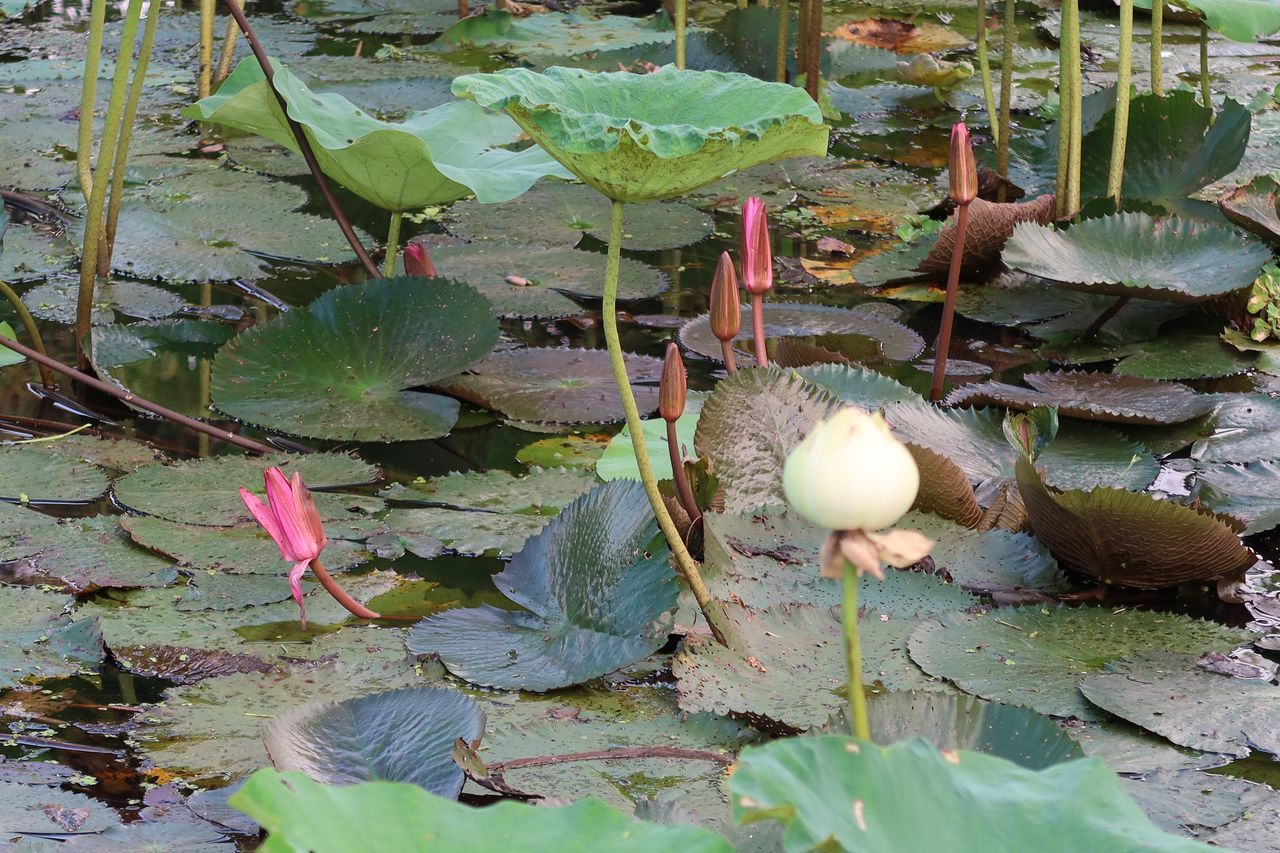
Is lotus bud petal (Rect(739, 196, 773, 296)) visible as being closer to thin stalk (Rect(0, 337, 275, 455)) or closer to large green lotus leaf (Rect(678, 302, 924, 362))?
large green lotus leaf (Rect(678, 302, 924, 362))

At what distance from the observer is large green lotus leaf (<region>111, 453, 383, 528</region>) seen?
1929mm

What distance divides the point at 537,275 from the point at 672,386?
157 cm

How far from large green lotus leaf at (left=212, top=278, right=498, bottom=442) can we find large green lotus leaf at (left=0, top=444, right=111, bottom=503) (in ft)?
1.00

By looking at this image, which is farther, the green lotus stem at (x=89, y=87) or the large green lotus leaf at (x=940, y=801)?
the green lotus stem at (x=89, y=87)

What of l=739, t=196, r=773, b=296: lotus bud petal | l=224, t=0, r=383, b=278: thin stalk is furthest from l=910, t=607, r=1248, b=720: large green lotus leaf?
l=224, t=0, r=383, b=278: thin stalk

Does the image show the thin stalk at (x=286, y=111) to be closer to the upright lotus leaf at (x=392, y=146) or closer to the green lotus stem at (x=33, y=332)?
the upright lotus leaf at (x=392, y=146)

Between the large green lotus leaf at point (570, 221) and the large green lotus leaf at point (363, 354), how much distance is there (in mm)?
874

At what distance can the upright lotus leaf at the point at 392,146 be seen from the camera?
2.21 metres

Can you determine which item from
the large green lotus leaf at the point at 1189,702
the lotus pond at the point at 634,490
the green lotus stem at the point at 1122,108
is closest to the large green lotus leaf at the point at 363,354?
the lotus pond at the point at 634,490

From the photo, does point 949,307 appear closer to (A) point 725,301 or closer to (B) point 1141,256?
(B) point 1141,256

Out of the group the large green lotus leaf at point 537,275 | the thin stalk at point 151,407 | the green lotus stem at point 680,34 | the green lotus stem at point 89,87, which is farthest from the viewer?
the green lotus stem at point 680,34

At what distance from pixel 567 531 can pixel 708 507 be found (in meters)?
0.26

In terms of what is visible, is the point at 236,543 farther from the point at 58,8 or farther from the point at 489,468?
the point at 58,8

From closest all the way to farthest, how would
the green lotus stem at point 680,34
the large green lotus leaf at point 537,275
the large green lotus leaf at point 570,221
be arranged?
the large green lotus leaf at point 537,275, the large green lotus leaf at point 570,221, the green lotus stem at point 680,34
